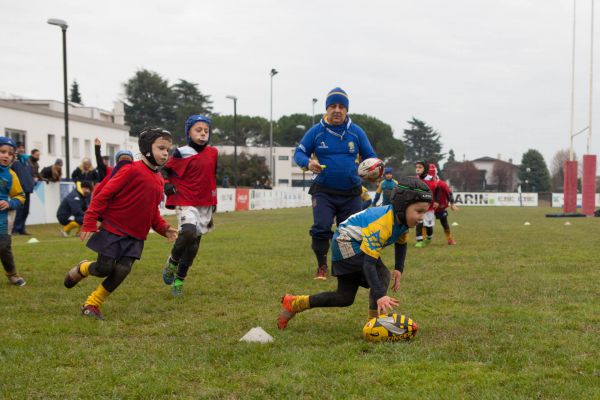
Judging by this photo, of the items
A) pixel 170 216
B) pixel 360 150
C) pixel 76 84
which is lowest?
pixel 170 216

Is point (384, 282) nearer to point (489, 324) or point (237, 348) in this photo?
point (489, 324)

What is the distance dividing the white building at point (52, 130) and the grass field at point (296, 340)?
31990 millimetres

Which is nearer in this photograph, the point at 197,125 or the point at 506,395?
the point at 506,395

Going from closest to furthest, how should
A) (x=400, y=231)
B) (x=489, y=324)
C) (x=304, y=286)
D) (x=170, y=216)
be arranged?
(x=400, y=231) → (x=489, y=324) → (x=304, y=286) → (x=170, y=216)

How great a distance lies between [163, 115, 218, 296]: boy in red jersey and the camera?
736 cm

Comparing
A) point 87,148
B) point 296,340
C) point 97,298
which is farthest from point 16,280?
point 87,148

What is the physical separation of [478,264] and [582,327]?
15.1ft

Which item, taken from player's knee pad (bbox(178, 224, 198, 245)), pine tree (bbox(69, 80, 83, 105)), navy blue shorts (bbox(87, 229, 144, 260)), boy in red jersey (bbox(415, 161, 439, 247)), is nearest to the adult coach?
player's knee pad (bbox(178, 224, 198, 245))

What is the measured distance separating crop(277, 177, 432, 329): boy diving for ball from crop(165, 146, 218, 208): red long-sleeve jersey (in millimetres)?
2379

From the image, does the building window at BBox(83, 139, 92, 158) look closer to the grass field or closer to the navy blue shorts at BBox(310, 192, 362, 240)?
the grass field

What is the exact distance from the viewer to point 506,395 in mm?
3646

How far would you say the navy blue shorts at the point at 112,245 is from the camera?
615cm

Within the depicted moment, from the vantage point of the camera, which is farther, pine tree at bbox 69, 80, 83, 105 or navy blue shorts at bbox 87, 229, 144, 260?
pine tree at bbox 69, 80, 83, 105

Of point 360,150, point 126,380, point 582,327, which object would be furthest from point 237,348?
point 360,150
